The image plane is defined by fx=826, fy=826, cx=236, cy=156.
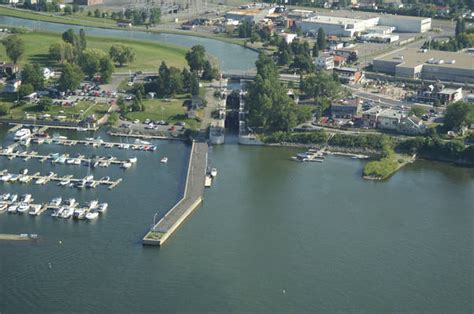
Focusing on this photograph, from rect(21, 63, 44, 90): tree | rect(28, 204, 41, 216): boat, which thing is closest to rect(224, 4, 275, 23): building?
rect(21, 63, 44, 90): tree

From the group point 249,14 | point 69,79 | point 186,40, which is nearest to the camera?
point 69,79

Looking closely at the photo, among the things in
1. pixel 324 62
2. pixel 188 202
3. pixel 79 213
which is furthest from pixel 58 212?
pixel 324 62

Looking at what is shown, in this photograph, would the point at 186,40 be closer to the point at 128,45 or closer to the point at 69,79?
the point at 128,45

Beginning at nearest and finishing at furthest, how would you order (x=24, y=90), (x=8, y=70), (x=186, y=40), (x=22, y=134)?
1. (x=22, y=134)
2. (x=24, y=90)
3. (x=8, y=70)
4. (x=186, y=40)

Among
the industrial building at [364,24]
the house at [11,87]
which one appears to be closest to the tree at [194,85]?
the house at [11,87]

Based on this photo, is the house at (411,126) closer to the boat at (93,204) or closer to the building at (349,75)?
the building at (349,75)

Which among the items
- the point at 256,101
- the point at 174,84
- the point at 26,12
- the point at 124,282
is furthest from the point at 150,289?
the point at 26,12
